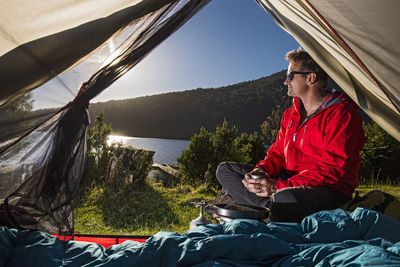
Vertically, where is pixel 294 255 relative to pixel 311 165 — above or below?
below

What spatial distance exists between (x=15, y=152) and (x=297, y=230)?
1.58m

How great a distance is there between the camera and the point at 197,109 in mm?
27000

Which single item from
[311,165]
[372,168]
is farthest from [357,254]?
[372,168]

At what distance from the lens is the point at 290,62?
113 inches

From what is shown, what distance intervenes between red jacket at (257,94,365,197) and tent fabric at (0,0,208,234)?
60.1 inches

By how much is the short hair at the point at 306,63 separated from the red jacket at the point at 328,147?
0.77 feet

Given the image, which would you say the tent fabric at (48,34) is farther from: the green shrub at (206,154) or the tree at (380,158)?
the tree at (380,158)

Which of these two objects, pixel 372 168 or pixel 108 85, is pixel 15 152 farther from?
pixel 372 168

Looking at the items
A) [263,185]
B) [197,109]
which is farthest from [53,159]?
[197,109]

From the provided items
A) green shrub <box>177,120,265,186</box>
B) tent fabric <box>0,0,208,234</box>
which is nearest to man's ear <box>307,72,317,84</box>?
tent fabric <box>0,0,208,234</box>

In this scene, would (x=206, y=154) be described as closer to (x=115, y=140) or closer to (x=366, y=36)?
(x=115, y=140)

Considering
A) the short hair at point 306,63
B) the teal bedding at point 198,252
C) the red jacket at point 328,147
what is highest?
the short hair at point 306,63

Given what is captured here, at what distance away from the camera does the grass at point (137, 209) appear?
131 inches

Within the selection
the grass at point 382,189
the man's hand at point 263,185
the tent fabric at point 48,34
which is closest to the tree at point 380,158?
the grass at point 382,189
